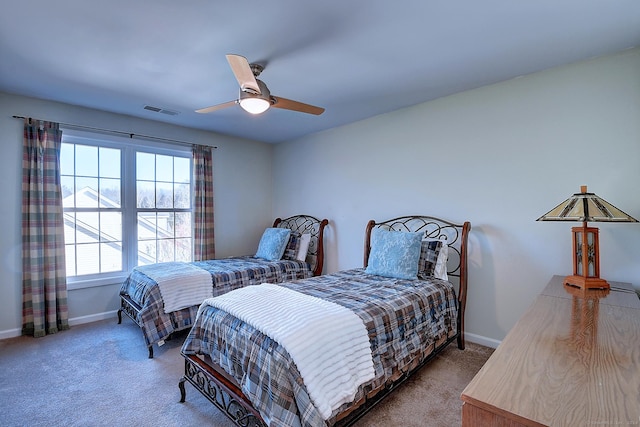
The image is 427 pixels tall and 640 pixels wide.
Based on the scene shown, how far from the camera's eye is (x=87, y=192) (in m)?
3.60

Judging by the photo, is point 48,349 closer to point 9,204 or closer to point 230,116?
point 9,204

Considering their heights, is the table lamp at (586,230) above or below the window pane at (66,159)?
below

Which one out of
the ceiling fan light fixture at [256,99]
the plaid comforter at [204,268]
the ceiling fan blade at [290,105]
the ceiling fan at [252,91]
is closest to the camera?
the ceiling fan at [252,91]

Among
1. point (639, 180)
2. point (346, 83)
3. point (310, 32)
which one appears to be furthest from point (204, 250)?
point (639, 180)

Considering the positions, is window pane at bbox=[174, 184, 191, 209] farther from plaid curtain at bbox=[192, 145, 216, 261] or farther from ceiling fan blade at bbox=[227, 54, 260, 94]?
ceiling fan blade at bbox=[227, 54, 260, 94]

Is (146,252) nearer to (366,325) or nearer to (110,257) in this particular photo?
(110,257)

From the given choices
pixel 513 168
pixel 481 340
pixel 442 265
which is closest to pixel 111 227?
pixel 442 265

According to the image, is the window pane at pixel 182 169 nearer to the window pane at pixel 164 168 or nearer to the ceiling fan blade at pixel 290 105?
the window pane at pixel 164 168

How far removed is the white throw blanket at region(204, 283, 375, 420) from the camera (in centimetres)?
151

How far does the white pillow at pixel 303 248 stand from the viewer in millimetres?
4219

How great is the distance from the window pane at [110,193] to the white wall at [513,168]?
305 centimetres

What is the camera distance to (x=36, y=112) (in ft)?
10.6

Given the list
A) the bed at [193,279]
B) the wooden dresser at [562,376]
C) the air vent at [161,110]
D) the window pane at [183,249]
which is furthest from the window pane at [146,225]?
the wooden dresser at [562,376]

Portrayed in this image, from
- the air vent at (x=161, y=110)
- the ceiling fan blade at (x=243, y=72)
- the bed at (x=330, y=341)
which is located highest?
the air vent at (x=161, y=110)
